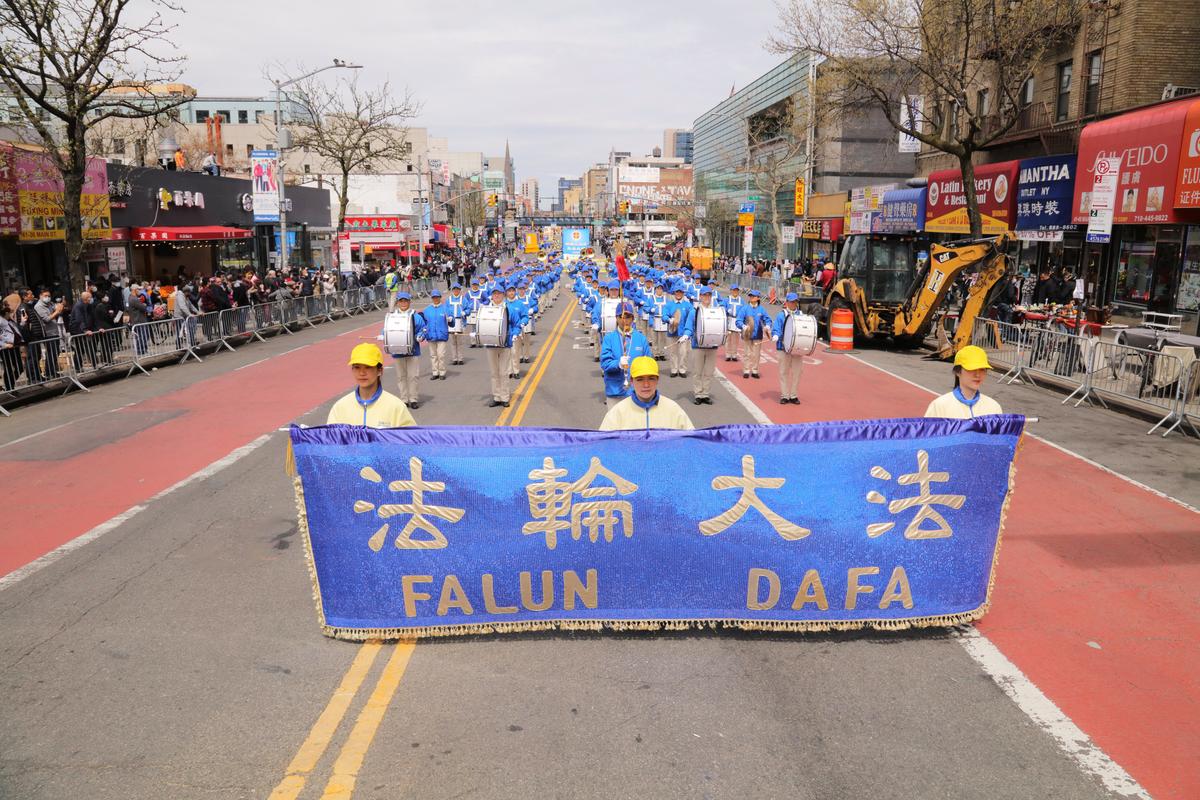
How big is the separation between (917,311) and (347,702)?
19083mm

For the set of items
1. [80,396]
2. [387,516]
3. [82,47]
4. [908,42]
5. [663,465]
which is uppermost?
[908,42]

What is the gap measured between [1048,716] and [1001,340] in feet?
51.1

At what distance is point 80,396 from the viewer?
1652 cm

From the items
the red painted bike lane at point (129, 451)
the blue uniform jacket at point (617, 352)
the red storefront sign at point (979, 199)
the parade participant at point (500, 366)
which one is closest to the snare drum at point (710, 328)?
the blue uniform jacket at point (617, 352)

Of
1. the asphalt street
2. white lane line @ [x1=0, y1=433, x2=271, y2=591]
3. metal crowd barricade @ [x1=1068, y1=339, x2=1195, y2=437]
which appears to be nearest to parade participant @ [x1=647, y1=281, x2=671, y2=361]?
metal crowd barricade @ [x1=1068, y1=339, x2=1195, y2=437]

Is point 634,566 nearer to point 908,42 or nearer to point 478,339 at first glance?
point 478,339

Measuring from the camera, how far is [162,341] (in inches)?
796

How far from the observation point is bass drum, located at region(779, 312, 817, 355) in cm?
Answer: 1389

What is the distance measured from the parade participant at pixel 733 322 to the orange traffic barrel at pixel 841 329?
2.55 meters

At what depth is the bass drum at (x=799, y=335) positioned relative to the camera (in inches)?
547

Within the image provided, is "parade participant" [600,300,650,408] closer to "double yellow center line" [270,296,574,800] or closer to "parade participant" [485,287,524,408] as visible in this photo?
"parade participant" [485,287,524,408]

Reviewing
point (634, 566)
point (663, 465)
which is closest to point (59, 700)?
point (634, 566)

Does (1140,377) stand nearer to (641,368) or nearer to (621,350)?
(621,350)

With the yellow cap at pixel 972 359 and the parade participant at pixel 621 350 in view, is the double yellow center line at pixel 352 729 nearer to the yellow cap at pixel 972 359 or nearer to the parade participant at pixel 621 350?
the yellow cap at pixel 972 359
